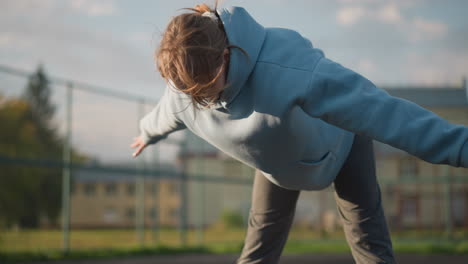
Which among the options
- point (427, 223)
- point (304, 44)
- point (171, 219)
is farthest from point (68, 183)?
point (427, 223)

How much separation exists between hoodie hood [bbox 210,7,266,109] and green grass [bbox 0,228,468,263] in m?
4.86

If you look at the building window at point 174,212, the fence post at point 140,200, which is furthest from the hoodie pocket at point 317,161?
the building window at point 174,212

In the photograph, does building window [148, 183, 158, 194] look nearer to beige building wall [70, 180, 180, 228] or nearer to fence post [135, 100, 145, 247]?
beige building wall [70, 180, 180, 228]

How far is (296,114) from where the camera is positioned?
5.26 ft

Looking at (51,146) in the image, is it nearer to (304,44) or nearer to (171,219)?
(171,219)

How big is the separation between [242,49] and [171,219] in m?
7.95

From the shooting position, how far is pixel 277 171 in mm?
1762

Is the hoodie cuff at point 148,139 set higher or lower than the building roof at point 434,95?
lower

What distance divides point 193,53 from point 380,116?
554mm

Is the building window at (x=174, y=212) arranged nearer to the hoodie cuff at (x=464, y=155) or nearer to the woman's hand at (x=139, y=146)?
the woman's hand at (x=139, y=146)

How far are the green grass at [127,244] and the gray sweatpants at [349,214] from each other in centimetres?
439

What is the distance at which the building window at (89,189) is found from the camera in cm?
770

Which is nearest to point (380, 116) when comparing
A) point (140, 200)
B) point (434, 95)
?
point (140, 200)

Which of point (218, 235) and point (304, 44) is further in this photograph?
point (218, 235)
